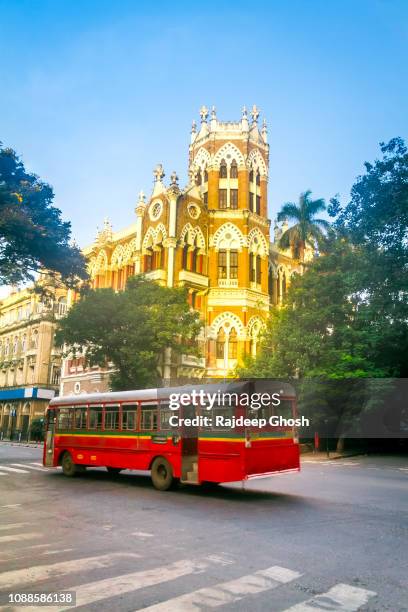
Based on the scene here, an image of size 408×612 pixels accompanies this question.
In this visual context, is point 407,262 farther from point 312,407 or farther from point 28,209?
point 28,209

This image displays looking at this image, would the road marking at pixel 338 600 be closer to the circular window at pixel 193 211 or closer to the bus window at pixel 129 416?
the bus window at pixel 129 416

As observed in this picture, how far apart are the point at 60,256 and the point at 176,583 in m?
14.1

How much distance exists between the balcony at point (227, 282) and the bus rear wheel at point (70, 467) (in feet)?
89.3

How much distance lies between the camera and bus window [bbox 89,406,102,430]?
16688 mm

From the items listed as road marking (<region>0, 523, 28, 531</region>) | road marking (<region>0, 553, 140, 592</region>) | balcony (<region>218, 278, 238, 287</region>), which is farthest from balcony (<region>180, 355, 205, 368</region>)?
road marking (<region>0, 553, 140, 592</region>)

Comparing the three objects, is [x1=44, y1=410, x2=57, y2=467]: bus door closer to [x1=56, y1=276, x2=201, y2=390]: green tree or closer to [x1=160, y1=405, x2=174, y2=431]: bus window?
[x1=160, y1=405, x2=174, y2=431]: bus window

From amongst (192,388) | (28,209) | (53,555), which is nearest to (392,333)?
(192,388)

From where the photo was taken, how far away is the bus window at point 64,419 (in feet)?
59.6

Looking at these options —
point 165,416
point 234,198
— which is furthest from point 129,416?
point 234,198

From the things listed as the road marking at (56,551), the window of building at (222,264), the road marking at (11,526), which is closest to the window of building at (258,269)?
the window of building at (222,264)

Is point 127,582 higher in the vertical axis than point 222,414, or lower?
lower

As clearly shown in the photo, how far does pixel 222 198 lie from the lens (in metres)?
46.8

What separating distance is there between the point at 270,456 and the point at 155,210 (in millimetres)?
34813

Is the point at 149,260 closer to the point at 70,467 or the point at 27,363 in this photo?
the point at 27,363
